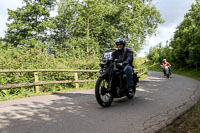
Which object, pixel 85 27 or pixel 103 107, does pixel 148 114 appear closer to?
pixel 103 107

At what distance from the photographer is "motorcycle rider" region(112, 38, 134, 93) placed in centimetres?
602

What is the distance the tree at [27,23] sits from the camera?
98.1 ft

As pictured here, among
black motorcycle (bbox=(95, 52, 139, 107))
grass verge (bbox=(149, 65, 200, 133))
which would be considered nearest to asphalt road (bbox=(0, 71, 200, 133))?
grass verge (bbox=(149, 65, 200, 133))

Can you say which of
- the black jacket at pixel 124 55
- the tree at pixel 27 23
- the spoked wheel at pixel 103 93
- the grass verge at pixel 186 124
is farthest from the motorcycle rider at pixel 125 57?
the tree at pixel 27 23

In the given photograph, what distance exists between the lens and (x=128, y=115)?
15.0 feet

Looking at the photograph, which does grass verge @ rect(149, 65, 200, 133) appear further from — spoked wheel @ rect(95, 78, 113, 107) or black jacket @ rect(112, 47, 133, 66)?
black jacket @ rect(112, 47, 133, 66)

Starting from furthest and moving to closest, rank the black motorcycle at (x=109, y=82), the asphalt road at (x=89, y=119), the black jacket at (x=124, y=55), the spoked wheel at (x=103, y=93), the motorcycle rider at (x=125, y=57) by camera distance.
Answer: the black jacket at (x=124, y=55)
the motorcycle rider at (x=125, y=57)
the black motorcycle at (x=109, y=82)
the spoked wheel at (x=103, y=93)
the asphalt road at (x=89, y=119)

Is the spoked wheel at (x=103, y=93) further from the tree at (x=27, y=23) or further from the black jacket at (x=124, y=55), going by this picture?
the tree at (x=27, y=23)

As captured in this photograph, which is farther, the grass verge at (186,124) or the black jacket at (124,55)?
the black jacket at (124,55)

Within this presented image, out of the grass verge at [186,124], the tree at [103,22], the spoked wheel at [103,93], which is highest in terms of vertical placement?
the tree at [103,22]

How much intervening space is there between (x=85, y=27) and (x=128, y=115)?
83.7 ft

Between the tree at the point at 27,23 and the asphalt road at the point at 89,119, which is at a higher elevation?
the tree at the point at 27,23

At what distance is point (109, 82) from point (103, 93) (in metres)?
0.40

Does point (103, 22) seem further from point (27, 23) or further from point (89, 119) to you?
point (89, 119)
